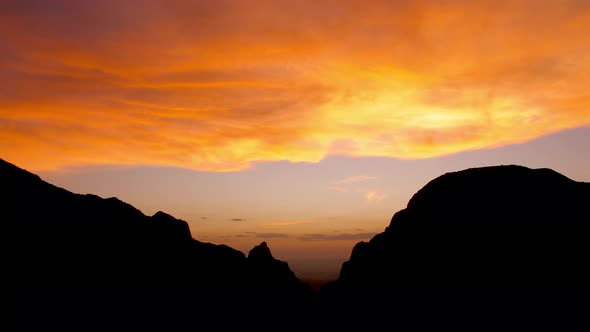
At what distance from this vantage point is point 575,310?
4784 centimetres

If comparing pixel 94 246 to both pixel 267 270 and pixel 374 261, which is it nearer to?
pixel 267 270

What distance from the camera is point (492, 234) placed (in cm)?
5884

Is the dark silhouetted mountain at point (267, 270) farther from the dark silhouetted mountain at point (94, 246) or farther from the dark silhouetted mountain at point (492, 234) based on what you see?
the dark silhouetted mountain at point (492, 234)

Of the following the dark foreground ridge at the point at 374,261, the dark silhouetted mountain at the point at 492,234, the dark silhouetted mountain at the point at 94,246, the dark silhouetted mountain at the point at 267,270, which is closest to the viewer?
the dark silhouetted mountain at the point at 492,234

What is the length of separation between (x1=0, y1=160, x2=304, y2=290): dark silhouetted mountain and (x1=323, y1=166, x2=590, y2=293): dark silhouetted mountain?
41.8 metres

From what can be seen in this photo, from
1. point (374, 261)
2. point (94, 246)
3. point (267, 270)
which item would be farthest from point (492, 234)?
point (94, 246)

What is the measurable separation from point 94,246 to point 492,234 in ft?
224

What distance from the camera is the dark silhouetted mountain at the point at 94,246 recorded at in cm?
6488

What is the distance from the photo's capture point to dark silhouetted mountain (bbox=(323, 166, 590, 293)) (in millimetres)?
53844

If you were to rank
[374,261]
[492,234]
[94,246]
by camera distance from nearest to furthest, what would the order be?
[492,234] < [374,261] < [94,246]

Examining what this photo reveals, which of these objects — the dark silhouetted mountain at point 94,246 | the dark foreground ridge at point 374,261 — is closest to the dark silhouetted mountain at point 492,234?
the dark foreground ridge at point 374,261

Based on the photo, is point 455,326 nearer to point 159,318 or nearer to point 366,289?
point 366,289

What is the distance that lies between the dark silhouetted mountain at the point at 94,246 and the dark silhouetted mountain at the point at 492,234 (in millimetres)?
41760

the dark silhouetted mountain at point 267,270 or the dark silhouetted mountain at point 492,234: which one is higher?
the dark silhouetted mountain at point 492,234
